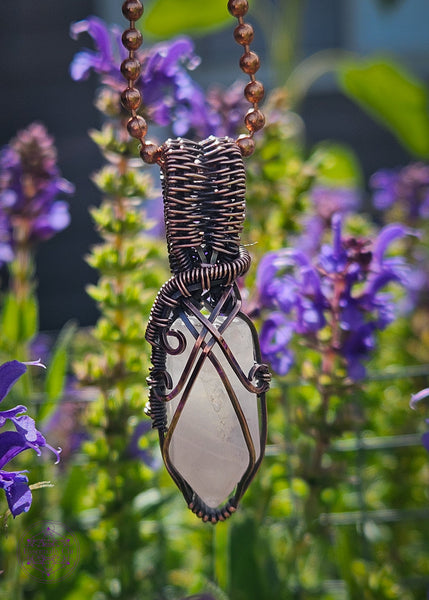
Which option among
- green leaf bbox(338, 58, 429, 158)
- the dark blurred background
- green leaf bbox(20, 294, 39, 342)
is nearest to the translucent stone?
green leaf bbox(20, 294, 39, 342)

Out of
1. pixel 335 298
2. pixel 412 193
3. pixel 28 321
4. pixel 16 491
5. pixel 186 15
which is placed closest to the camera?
pixel 16 491

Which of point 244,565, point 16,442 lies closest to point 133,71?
point 16,442

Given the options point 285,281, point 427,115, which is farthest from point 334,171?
point 285,281

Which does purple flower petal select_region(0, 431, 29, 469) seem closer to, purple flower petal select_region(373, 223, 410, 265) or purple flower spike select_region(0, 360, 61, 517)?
purple flower spike select_region(0, 360, 61, 517)

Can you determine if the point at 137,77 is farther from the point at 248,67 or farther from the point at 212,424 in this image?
the point at 212,424

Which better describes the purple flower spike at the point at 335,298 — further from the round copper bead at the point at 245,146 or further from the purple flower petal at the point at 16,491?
the purple flower petal at the point at 16,491

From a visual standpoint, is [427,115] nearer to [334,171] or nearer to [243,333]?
[334,171]
